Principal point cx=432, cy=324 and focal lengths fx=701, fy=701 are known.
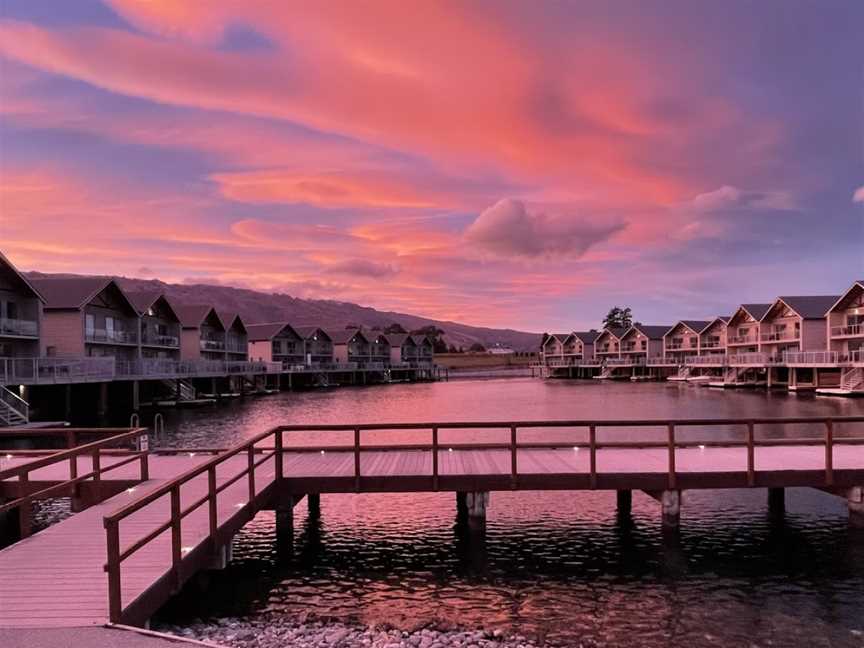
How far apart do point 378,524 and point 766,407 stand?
51.2 metres

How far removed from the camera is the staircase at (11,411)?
37.5 metres

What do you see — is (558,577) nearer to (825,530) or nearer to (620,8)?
(825,530)

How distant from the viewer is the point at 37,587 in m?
8.59

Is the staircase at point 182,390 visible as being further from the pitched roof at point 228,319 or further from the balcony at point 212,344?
the pitched roof at point 228,319

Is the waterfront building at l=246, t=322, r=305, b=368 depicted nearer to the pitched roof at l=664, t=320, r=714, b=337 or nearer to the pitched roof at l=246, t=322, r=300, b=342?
the pitched roof at l=246, t=322, r=300, b=342

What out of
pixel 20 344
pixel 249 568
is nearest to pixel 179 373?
pixel 20 344

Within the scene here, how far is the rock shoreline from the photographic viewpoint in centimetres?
995

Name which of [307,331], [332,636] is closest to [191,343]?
[307,331]

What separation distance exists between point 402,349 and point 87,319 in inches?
4041

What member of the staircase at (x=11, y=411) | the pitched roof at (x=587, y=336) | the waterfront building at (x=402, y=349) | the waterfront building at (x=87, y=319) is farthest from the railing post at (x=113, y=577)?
the pitched roof at (x=587, y=336)

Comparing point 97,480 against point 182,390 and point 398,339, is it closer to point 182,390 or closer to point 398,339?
point 182,390

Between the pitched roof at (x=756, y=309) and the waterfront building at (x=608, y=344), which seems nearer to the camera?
the pitched roof at (x=756, y=309)

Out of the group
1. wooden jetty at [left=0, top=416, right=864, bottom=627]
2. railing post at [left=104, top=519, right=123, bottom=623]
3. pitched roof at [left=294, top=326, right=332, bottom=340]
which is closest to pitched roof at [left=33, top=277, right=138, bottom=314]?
wooden jetty at [left=0, top=416, right=864, bottom=627]

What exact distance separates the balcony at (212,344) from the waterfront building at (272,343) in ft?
62.6
